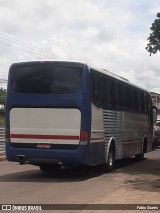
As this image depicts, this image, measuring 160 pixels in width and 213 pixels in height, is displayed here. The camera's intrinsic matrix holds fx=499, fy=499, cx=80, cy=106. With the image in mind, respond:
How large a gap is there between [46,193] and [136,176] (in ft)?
16.3

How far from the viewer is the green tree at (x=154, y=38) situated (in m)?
18.8

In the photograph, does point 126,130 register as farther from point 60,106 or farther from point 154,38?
point 60,106

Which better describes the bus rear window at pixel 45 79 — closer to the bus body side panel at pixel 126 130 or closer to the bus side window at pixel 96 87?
the bus side window at pixel 96 87

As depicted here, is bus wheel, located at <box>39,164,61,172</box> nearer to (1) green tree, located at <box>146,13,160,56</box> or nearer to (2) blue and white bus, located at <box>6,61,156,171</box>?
(2) blue and white bus, located at <box>6,61,156,171</box>

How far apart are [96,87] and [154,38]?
4.71 meters

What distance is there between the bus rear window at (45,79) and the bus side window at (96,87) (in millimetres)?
682

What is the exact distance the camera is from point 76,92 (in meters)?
14.6

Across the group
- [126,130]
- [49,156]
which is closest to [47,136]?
[49,156]

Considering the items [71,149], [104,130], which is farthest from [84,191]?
[104,130]

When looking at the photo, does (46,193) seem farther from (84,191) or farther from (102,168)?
(102,168)

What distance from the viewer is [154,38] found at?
62.7 feet

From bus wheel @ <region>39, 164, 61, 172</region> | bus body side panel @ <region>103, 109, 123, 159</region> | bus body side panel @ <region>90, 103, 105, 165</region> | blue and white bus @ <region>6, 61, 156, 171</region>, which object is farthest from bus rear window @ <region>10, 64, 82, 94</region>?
bus wheel @ <region>39, 164, 61, 172</region>

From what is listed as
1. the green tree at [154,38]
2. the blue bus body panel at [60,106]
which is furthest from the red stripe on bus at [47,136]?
the green tree at [154,38]

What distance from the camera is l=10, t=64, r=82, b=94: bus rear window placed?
14.7 m
